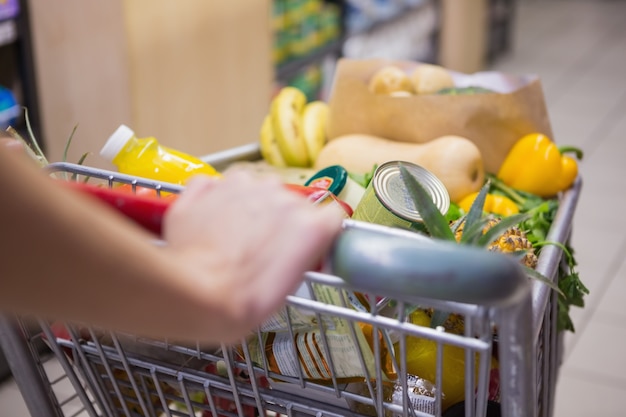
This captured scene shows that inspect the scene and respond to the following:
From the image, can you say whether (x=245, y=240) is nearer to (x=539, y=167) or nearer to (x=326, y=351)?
(x=326, y=351)

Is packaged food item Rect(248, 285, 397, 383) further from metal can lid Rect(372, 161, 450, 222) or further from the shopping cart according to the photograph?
metal can lid Rect(372, 161, 450, 222)

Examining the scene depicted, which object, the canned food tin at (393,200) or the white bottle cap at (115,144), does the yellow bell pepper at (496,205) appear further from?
the white bottle cap at (115,144)

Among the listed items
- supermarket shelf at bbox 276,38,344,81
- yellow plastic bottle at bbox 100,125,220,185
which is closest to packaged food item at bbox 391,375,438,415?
yellow plastic bottle at bbox 100,125,220,185

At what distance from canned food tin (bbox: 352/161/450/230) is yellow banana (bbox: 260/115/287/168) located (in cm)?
53

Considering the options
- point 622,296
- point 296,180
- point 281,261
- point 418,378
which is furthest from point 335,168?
point 622,296

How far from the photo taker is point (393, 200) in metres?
0.97

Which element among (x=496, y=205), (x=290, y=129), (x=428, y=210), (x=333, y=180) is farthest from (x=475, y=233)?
(x=290, y=129)

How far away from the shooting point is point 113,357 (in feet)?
3.30

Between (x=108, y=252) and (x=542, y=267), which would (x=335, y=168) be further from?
(x=108, y=252)

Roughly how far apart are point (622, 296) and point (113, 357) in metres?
2.12

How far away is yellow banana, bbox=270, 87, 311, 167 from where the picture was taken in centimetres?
153

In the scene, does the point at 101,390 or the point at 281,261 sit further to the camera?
the point at 101,390

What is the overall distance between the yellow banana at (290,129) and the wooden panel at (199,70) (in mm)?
1007

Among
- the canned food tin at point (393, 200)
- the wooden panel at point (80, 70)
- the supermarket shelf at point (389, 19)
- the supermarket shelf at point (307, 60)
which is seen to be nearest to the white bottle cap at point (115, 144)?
the canned food tin at point (393, 200)
